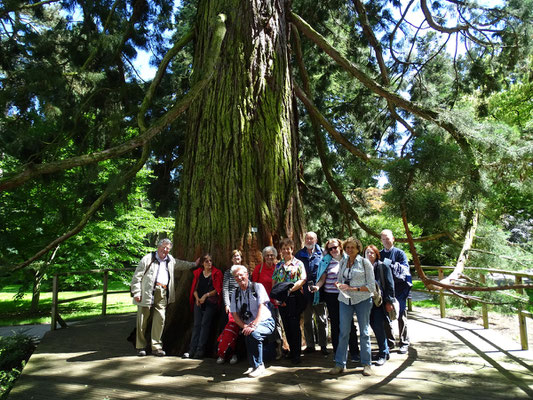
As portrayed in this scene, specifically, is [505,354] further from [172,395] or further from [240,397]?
[172,395]

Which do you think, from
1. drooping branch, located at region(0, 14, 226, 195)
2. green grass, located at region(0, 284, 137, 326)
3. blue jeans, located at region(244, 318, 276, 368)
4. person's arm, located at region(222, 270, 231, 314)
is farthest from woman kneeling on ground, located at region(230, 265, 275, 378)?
green grass, located at region(0, 284, 137, 326)

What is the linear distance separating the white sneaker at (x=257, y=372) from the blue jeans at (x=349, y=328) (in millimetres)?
804

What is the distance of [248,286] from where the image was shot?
4.62m

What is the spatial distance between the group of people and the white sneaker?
0.04ft

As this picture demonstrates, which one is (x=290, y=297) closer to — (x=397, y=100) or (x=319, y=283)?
(x=319, y=283)

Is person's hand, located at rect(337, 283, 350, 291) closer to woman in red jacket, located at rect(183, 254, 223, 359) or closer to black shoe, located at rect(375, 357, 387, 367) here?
black shoe, located at rect(375, 357, 387, 367)

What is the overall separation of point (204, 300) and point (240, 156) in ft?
6.48

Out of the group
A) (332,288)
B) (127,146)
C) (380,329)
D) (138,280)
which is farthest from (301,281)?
(127,146)

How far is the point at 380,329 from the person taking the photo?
15.4 ft

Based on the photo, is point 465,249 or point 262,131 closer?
point 465,249

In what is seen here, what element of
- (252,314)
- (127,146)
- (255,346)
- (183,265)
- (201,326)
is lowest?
(255,346)

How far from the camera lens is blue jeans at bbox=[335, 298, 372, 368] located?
424 cm

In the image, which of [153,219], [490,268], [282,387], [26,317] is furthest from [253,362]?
[153,219]

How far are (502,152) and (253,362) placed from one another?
3.41 meters
